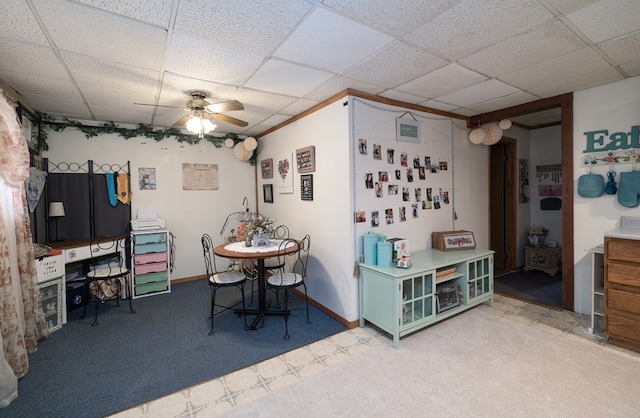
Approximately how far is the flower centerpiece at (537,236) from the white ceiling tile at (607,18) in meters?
3.54

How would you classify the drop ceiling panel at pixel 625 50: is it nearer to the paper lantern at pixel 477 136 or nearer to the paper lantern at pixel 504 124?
the paper lantern at pixel 504 124

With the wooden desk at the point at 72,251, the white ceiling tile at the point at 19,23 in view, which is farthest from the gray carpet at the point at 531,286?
the wooden desk at the point at 72,251

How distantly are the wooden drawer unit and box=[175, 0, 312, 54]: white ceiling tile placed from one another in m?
3.10

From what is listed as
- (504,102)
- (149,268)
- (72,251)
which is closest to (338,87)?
(504,102)

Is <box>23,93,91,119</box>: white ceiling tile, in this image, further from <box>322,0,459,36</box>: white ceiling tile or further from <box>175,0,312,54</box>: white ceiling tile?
<box>322,0,459,36</box>: white ceiling tile

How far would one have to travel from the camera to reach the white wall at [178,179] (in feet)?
13.0

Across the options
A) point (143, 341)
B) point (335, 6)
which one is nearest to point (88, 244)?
point (143, 341)

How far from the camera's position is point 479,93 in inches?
121

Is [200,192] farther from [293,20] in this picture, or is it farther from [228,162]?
[293,20]

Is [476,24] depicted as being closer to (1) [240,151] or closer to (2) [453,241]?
→ (2) [453,241]

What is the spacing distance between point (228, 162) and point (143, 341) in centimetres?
306

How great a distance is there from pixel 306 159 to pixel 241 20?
6.40ft

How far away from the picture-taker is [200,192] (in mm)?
4773

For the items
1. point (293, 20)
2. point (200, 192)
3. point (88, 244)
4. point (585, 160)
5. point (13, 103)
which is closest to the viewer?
point (293, 20)
